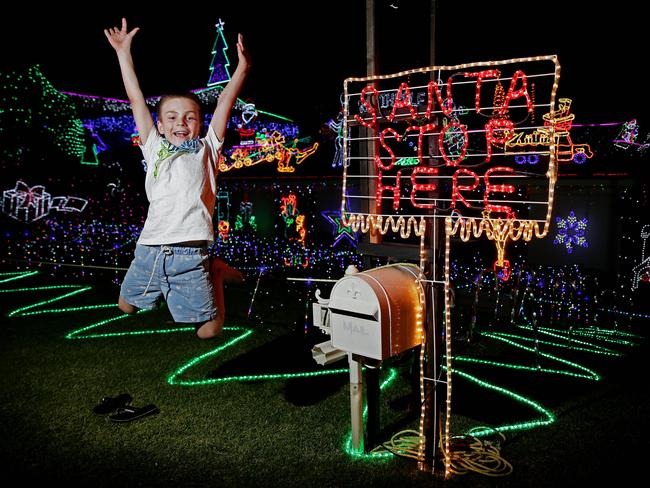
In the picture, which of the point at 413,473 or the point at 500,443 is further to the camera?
the point at 500,443

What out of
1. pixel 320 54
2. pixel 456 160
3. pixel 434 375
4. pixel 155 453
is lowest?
pixel 155 453

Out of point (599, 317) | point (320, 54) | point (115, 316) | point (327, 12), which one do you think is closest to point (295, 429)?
point (115, 316)

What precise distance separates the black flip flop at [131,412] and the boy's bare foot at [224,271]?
4.76 feet

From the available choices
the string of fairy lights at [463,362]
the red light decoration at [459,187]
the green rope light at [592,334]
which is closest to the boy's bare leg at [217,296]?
the string of fairy lights at [463,362]

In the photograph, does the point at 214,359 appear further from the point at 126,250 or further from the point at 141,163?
the point at 141,163

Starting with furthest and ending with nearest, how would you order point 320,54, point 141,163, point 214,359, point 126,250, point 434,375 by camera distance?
point 141,163
point 126,250
point 320,54
point 214,359
point 434,375

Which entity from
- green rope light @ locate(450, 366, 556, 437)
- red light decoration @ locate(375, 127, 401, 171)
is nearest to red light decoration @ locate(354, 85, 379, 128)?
red light decoration @ locate(375, 127, 401, 171)

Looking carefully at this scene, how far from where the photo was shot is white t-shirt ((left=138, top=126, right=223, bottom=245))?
12.2 ft

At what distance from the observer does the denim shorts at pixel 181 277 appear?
3.78m

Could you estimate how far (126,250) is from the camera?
12906 mm

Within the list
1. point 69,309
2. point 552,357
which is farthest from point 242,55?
point 69,309

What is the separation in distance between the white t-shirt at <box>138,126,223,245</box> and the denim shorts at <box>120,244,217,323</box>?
0.11 meters

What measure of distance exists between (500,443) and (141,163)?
→ 41.6ft

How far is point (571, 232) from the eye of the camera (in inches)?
424
